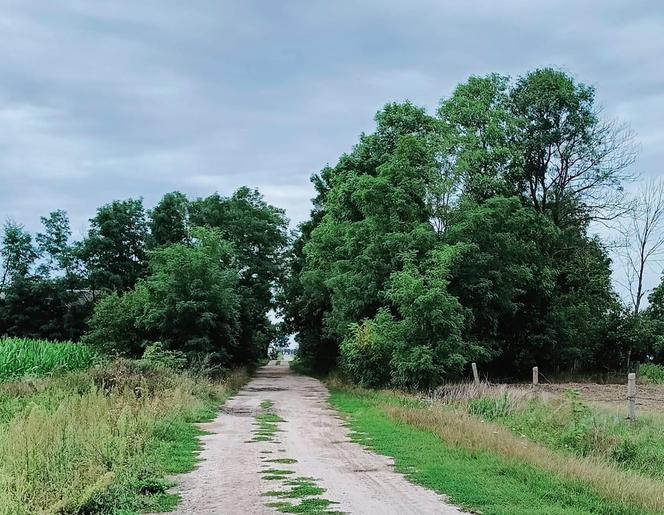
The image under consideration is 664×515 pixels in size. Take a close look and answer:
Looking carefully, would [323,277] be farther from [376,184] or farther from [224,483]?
[224,483]

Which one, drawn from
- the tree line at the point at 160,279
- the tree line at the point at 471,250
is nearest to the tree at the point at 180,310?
the tree line at the point at 160,279

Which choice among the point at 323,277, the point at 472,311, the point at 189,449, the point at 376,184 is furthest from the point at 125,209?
the point at 189,449

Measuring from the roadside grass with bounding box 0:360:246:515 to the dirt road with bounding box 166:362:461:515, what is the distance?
50 cm

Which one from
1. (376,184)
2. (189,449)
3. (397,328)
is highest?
(376,184)

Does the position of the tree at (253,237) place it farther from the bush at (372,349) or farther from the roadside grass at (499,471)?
the roadside grass at (499,471)

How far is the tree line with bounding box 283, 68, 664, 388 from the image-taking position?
1009 inches

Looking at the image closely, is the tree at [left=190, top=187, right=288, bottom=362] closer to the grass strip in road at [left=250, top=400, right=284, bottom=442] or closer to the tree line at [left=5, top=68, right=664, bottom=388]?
the tree line at [left=5, top=68, right=664, bottom=388]

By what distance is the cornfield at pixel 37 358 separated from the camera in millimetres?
24672

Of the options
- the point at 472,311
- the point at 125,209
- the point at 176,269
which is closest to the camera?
the point at 472,311

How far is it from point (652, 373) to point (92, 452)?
3415cm

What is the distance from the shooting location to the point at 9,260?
5916 cm

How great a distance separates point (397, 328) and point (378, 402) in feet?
13.6

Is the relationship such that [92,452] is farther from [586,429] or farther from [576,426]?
[586,429]

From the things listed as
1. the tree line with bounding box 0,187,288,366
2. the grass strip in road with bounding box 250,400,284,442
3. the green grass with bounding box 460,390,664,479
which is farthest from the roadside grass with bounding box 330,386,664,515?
the tree line with bounding box 0,187,288,366
